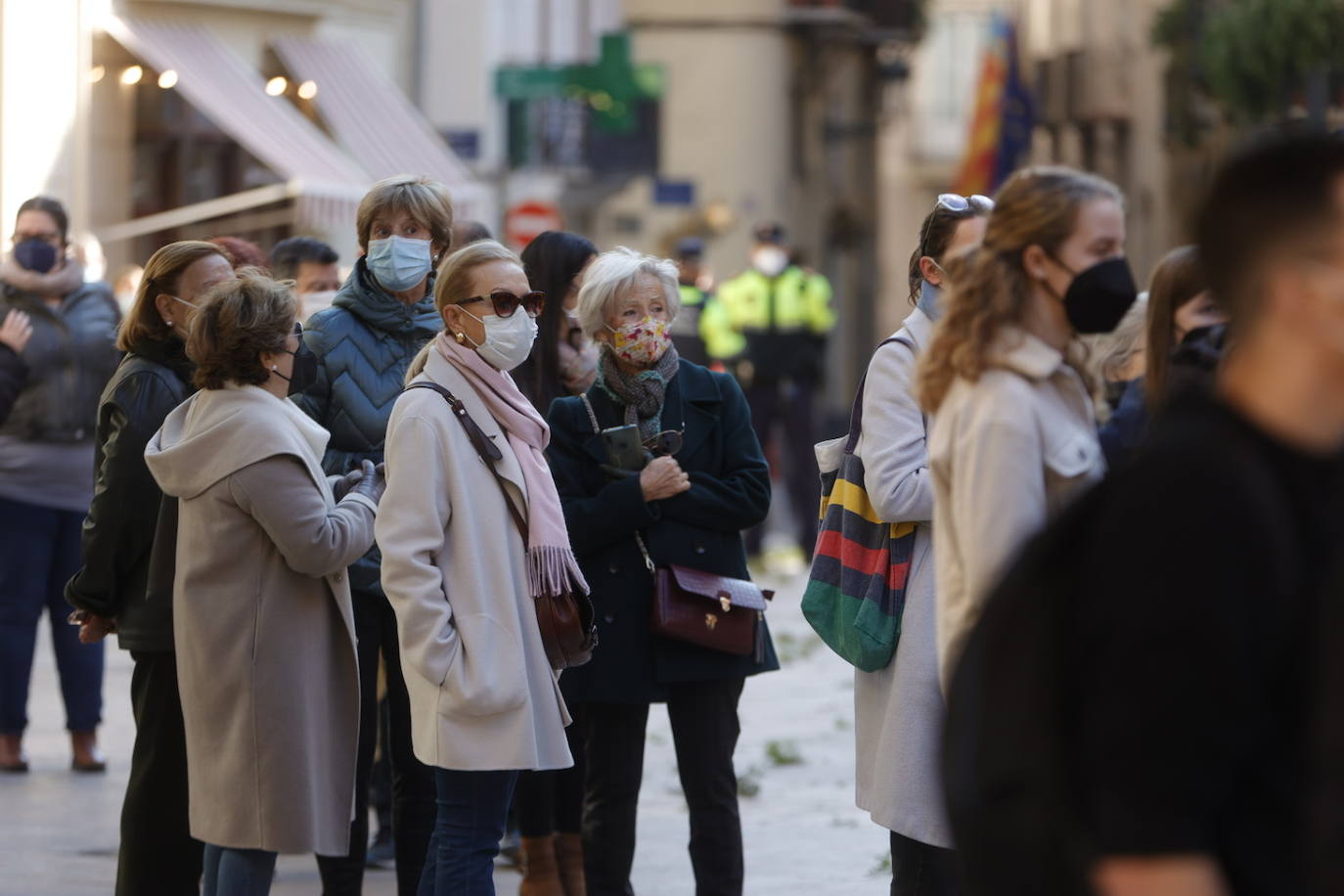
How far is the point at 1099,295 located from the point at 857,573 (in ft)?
5.46

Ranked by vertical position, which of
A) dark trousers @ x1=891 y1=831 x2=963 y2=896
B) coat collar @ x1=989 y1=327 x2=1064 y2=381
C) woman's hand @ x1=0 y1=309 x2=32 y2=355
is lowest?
dark trousers @ x1=891 y1=831 x2=963 y2=896

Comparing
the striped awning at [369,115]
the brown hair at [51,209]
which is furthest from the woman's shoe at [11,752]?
the striped awning at [369,115]

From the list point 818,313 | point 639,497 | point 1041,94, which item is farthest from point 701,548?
point 1041,94

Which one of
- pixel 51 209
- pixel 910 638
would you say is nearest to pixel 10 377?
pixel 51 209

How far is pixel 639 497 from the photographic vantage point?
A: 19.2 feet

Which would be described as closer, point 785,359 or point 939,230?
point 939,230

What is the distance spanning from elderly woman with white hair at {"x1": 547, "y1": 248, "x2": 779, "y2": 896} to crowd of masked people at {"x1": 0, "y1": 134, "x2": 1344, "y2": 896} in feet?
0.04

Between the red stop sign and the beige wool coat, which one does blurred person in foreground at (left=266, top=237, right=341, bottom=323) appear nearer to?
the beige wool coat

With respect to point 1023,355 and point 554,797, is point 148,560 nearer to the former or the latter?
point 554,797

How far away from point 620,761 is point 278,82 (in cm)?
1412

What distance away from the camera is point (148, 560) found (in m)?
5.85

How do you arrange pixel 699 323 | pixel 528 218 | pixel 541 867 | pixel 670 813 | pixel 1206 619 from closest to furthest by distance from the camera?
pixel 1206 619 < pixel 541 867 < pixel 670 813 < pixel 699 323 < pixel 528 218

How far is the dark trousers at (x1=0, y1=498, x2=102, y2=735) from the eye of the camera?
8.92 m

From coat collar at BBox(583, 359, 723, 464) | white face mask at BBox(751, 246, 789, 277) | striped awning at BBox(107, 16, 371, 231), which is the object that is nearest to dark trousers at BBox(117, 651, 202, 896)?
coat collar at BBox(583, 359, 723, 464)
